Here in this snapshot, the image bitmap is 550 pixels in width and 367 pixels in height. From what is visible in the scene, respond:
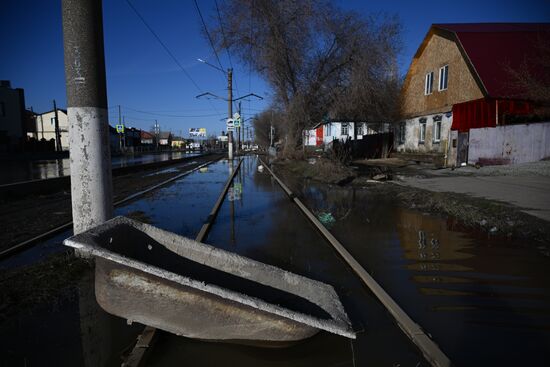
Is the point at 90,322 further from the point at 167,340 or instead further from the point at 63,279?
the point at 63,279

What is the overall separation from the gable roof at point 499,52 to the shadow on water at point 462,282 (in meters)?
15.4

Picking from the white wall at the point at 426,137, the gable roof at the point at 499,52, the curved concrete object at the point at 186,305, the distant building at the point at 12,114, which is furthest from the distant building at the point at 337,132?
the curved concrete object at the point at 186,305

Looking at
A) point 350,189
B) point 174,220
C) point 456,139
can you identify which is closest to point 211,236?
point 174,220

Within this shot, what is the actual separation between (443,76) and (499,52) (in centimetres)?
385

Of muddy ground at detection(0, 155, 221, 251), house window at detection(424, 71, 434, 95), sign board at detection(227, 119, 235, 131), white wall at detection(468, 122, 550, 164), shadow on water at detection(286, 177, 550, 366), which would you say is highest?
house window at detection(424, 71, 434, 95)

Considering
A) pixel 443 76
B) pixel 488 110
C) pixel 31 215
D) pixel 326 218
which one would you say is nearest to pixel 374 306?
pixel 326 218

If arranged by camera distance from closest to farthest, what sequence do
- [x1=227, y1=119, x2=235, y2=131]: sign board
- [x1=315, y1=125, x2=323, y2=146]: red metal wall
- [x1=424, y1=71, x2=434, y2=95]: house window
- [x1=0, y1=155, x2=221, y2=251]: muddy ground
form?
[x1=0, y1=155, x2=221, y2=251]: muddy ground
[x1=424, y1=71, x2=434, y2=95]: house window
[x1=227, y1=119, x2=235, y2=131]: sign board
[x1=315, y1=125, x2=323, y2=146]: red metal wall

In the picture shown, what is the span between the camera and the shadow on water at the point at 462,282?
262cm

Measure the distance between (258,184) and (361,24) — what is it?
13.9 metres

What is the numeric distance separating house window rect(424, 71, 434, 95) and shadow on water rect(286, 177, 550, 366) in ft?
70.0

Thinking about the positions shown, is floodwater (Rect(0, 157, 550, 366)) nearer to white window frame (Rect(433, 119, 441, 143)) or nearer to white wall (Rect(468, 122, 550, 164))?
white wall (Rect(468, 122, 550, 164))

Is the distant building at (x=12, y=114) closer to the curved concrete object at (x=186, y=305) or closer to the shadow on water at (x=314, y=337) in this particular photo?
the shadow on water at (x=314, y=337)

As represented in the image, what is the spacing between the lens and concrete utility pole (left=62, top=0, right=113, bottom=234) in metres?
4.02

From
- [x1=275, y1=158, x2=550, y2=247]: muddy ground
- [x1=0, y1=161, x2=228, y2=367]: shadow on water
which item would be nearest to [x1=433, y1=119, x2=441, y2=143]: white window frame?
[x1=275, y1=158, x2=550, y2=247]: muddy ground
